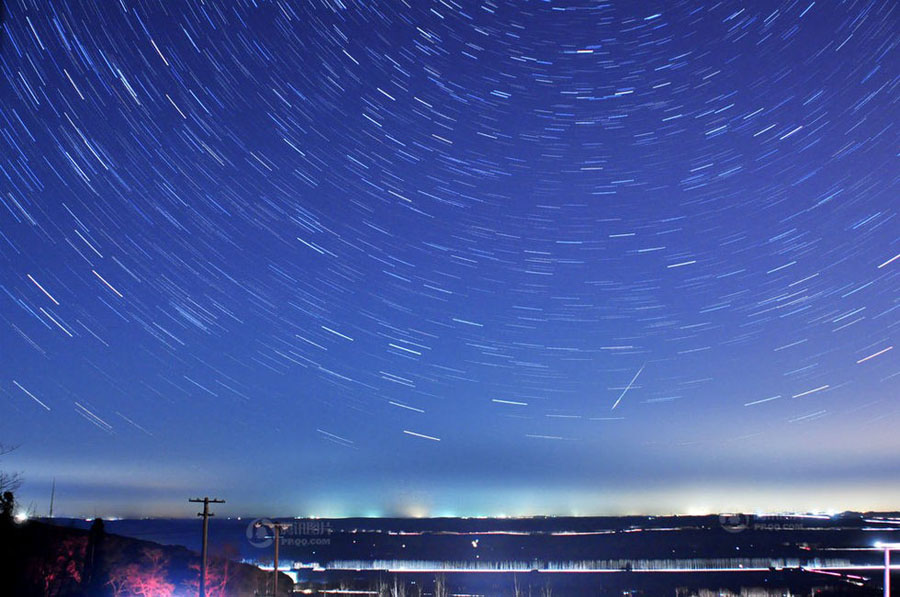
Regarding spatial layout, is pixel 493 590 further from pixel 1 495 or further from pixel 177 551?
pixel 1 495

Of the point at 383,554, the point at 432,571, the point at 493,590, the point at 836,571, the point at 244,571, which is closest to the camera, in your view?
the point at 244,571

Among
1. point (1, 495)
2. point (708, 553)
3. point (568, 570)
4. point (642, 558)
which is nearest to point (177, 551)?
point (1, 495)

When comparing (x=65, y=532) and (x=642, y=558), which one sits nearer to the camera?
(x=65, y=532)

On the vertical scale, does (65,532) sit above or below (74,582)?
above

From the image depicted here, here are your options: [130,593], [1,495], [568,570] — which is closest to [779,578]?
[568,570]

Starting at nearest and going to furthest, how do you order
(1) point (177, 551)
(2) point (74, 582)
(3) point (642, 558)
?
(2) point (74, 582), (1) point (177, 551), (3) point (642, 558)

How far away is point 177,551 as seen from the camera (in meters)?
44.2

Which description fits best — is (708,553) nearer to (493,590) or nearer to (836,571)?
(836,571)

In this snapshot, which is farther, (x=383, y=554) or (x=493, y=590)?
(x=383, y=554)

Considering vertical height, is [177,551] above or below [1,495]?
below

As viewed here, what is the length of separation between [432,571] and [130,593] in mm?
65511

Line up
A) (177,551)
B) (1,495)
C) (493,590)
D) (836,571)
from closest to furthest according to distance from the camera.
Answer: (1,495)
(177,551)
(493,590)
(836,571)

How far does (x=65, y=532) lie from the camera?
34125 millimetres

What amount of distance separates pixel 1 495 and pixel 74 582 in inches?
232
